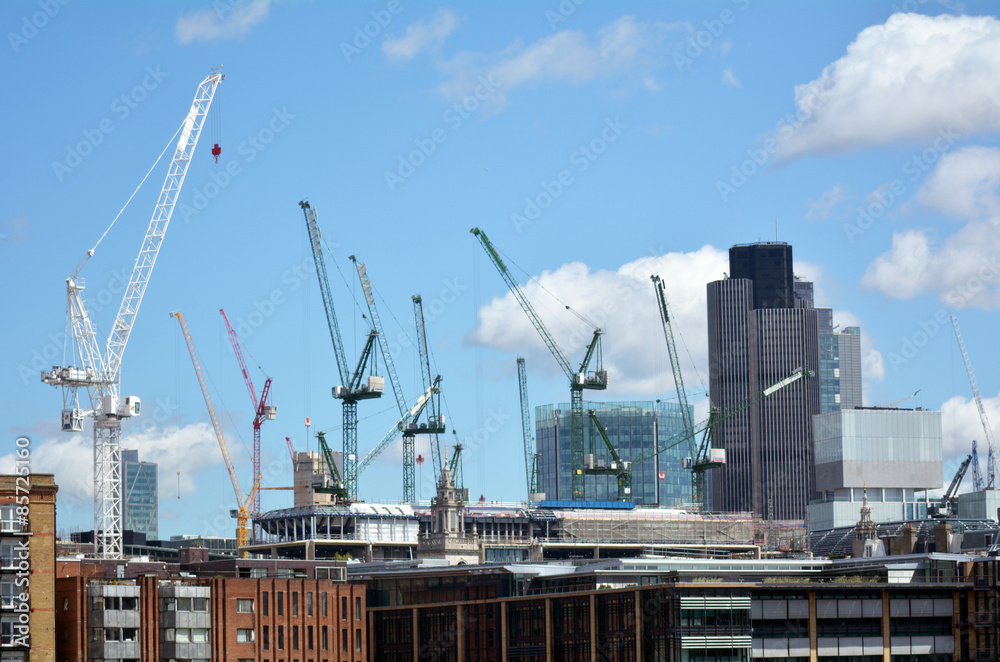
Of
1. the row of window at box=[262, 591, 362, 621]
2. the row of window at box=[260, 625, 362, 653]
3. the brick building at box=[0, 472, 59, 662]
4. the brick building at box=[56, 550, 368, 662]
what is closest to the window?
the brick building at box=[0, 472, 59, 662]

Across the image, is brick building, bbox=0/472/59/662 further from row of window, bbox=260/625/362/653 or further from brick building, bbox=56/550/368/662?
row of window, bbox=260/625/362/653

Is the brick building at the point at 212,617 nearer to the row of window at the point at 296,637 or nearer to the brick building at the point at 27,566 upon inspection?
the row of window at the point at 296,637

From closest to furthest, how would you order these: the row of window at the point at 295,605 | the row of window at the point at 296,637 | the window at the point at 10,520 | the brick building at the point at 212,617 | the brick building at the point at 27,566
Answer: the window at the point at 10,520
the brick building at the point at 27,566
the brick building at the point at 212,617
the row of window at the point at 296,637
the row of window at the point at 295,605

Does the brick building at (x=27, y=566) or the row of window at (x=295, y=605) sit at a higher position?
the brick building at (x=27, y=566)

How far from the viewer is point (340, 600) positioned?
18275cm

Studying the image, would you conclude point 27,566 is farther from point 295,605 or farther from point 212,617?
point 295,605

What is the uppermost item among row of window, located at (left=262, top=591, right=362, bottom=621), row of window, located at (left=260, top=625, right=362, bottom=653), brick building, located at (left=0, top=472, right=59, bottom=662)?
brick building, located at (left=0, top=472, right=59, bottom=662)

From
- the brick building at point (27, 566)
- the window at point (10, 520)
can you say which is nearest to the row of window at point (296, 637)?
the brick building at point (27, 566)

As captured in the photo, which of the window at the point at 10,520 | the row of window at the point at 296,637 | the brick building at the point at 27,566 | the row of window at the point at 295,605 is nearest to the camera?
the window at the point at 10,520


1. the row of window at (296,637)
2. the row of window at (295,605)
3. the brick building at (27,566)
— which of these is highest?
the brick building at (27,566)

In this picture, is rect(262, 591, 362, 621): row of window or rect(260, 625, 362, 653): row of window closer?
rect(260, 625, 362, 653): row of window

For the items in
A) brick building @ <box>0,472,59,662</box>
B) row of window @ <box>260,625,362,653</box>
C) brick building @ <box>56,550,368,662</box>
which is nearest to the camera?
brick building @ <box>0,472,59,662</box>

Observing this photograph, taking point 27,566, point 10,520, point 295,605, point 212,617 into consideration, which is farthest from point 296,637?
point 10,520

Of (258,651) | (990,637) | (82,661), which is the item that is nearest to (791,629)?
(990,637)
